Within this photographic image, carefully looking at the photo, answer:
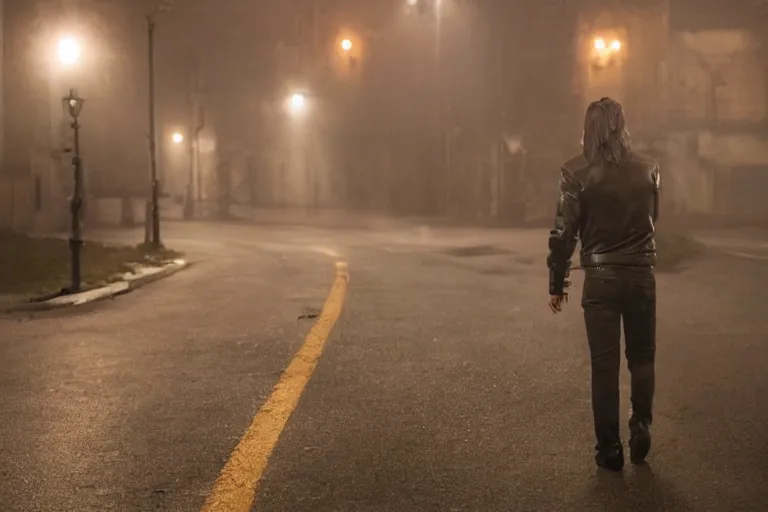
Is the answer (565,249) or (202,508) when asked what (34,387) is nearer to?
(202,508)

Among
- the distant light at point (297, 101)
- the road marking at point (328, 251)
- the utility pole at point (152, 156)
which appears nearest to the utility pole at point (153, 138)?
the utility pole at point (152, 156)

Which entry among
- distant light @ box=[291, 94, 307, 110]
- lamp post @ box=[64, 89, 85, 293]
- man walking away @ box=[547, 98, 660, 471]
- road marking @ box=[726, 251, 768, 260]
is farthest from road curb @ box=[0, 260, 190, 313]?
distant light @ box=[291, 94, 307, 110]

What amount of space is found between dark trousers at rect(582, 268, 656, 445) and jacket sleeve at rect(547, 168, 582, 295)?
157 millimetres

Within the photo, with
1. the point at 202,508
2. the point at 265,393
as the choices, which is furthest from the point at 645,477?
the point at 265,393

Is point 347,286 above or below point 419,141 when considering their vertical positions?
below

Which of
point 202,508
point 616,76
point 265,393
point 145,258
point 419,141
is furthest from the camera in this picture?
point 419,141

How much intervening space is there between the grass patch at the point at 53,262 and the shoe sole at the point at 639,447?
35.3 ft

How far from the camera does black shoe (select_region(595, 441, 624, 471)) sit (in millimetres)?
4547

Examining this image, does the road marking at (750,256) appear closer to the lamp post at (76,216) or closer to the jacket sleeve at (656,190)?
the lamp post at (76,216)

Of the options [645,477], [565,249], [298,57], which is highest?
[298,57]

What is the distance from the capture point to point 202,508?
3949 millimetres

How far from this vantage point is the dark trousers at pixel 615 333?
4.58m

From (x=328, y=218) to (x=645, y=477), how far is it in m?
44.4

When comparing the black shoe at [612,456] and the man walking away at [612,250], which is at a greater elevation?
the man walking away at [612,250]
